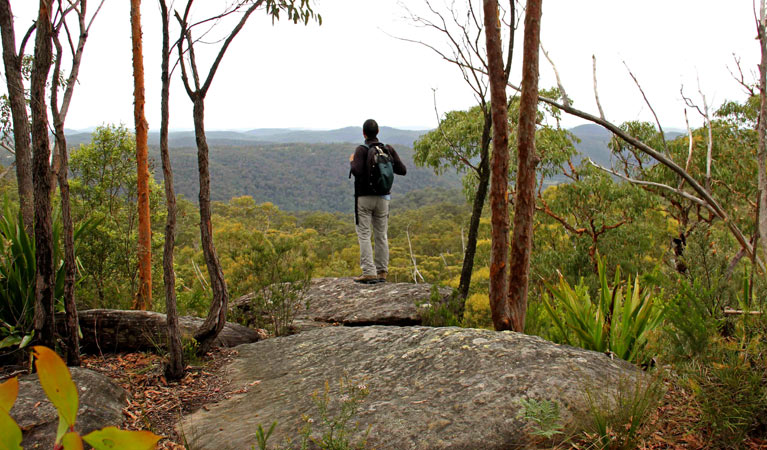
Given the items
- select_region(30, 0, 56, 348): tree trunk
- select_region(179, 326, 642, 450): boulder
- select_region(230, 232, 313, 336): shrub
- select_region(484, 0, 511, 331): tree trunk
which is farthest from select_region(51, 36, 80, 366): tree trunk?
select_region(484, 0, 511, 331): tree trunk

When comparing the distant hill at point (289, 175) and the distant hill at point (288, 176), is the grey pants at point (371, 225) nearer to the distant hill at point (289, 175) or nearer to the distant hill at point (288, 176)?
the distant hill at point (289, 175)

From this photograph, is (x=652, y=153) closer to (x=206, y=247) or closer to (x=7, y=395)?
(x=206, y=247)

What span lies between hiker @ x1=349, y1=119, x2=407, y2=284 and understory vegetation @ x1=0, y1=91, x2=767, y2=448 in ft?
2.58

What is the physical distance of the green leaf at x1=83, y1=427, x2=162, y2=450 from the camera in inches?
15.4

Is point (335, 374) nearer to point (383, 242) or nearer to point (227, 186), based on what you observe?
point (383, 242)

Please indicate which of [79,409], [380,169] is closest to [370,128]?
[380,169]

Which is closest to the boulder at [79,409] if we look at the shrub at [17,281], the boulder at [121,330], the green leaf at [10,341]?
the green leaf at [10,341]

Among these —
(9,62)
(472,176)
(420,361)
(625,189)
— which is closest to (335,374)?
(420,361)

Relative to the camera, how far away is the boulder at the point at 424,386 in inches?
98.7

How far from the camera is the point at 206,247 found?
158 inches

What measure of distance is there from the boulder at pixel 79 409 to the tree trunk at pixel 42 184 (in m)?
0.42

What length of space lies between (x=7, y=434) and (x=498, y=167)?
4.20 m

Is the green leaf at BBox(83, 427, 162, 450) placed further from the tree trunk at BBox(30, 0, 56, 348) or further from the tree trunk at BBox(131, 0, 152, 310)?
the tree trunk at BBox(131, 0, 152, 310)

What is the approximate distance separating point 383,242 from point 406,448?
13.6 ft
